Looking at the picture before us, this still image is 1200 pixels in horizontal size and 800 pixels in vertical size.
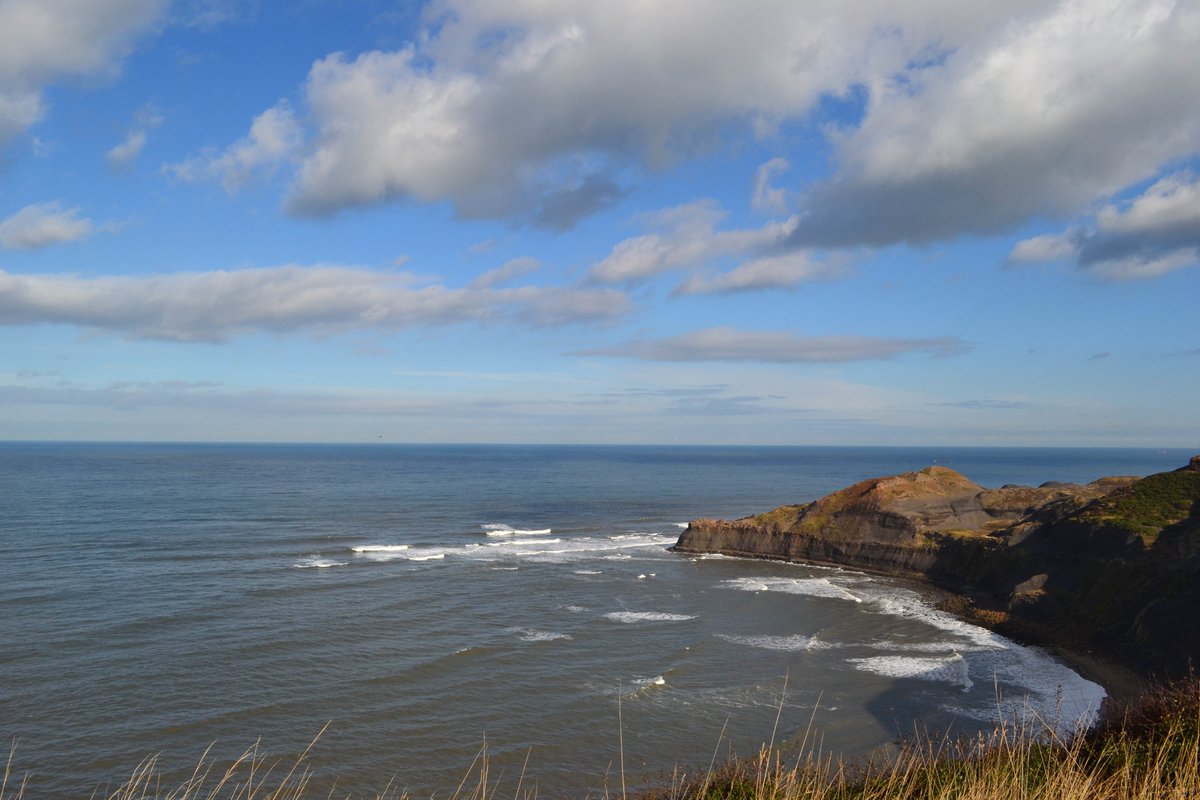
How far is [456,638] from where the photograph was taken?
121 ft

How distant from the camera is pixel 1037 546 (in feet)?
157

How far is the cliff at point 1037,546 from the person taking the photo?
1395 inches

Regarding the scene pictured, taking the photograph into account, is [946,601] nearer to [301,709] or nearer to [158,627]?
[301,709]

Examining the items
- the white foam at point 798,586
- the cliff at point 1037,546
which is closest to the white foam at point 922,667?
the cliff at point 1037,546

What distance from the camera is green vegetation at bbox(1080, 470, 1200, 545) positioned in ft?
142

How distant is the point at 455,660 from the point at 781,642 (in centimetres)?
1580

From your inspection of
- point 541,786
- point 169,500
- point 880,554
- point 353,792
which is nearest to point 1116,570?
point 880,554

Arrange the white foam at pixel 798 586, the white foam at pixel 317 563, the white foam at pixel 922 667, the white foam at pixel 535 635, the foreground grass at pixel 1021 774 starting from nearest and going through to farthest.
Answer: the foreground grass at pixel 1021 774 < the white foam at pixel 922 667 < the white foam at pixel 535 635 < the white foam at pixel 798 586 < the white foam at pixel 317 563

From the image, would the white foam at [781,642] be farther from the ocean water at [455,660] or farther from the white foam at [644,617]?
the white foam at [644,617]

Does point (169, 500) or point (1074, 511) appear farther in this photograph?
point (169, 500)

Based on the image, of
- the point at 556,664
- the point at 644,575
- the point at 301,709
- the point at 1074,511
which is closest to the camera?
the point at 301,709

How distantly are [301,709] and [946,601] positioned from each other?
37.2 m

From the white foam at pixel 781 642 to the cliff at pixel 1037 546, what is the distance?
1123 centimetres

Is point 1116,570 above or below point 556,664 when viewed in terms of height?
above
